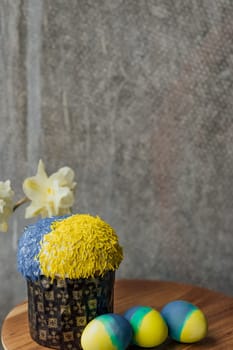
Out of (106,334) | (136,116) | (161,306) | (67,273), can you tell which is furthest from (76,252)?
(136,116)

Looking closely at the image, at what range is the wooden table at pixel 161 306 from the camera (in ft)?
2.99

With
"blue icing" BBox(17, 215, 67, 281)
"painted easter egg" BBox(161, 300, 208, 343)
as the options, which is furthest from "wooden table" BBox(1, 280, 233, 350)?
"blue icing" BBox(17, 215, 67, 281)

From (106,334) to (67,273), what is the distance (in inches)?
4.7

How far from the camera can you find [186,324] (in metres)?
0.89

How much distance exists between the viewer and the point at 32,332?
3.07 ft

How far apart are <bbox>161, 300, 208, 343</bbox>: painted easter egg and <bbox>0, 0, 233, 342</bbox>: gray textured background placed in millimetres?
393

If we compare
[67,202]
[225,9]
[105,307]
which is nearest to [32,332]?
[105,307]

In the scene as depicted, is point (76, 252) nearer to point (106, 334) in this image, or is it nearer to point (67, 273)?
point (67, 273)

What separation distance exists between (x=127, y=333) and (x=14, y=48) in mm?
764

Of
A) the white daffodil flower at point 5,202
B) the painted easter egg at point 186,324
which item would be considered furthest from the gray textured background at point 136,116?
the painted easter egg at point 186,324

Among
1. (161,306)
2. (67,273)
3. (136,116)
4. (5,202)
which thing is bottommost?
(161,306)

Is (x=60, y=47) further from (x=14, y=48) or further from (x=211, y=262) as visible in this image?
(x=211, y=262)

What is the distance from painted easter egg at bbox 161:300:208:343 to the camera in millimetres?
889

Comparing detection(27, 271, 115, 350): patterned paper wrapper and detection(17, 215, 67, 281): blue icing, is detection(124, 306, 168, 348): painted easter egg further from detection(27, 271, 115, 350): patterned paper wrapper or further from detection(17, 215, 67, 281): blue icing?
detection(17, 215, 67, 281): blue icing
